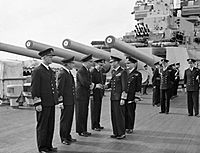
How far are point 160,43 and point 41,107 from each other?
12.2m

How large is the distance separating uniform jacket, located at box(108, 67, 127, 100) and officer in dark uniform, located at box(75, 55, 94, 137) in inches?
20.3

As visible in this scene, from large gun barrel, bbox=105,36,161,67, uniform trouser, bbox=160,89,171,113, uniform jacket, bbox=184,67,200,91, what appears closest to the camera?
large gun barrel, bbox=105,36,161,67

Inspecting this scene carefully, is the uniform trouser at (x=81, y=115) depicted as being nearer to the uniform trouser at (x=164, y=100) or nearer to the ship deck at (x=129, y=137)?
the ship deck at (x=129, y=137)

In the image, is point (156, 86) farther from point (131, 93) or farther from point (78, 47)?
point (131, 93)

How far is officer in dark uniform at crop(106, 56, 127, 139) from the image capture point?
5.72m

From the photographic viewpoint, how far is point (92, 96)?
6.72m

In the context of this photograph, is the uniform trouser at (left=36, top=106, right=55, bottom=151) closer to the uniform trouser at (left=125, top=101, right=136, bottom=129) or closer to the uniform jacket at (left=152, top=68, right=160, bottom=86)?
the uniform trouser at (left=125, top=101, right=136, bottom=129)

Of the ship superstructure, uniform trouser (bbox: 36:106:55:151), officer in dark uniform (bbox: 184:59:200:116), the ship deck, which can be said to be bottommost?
the ship deck

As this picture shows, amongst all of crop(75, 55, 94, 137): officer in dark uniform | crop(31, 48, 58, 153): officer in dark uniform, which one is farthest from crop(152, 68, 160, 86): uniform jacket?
crop(31, 48, 58, 153): officer in dark uniform

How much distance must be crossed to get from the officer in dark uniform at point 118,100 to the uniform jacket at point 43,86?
1337 mm

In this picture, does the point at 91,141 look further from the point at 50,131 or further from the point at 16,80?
the point at 16,80

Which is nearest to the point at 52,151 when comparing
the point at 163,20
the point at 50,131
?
the point at 50,131

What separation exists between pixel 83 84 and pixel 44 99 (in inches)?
52.7

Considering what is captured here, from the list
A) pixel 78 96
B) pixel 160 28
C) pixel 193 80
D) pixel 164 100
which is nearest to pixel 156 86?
pixel 164 100
